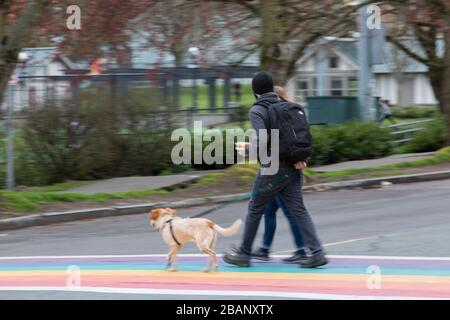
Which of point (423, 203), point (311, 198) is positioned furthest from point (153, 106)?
point (423, 203)

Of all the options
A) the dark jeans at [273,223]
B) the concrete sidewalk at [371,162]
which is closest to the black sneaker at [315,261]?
the dark jeans at [273,223]

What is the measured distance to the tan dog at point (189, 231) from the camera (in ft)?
25.2

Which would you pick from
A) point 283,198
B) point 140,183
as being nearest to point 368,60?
point 140,183

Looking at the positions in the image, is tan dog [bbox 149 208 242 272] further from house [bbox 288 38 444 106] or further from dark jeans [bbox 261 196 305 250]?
house [bbox 288 38 444 106]

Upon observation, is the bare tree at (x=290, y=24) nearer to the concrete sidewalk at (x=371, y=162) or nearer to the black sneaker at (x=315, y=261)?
the concrete sidewalk at (x=371, y=162)

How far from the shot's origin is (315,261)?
8016 millimetres

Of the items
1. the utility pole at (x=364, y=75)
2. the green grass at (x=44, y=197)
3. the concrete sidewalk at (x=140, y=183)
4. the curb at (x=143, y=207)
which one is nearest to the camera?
the curb at (x=143, y=207)

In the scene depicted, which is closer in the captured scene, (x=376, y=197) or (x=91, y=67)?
(x=376, y=197)

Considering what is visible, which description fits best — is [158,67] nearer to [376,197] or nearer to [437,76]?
[376,197]

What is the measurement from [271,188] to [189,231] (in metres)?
0.90

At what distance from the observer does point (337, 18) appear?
59.0ft

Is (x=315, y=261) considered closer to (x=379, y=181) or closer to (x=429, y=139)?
(x=379, y=181)
